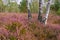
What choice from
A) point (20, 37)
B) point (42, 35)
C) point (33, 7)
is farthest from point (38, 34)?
point (33, 7)

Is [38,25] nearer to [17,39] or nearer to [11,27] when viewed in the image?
[11,27]

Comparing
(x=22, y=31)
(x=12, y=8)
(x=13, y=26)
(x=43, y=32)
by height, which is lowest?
(x=12, y=8)

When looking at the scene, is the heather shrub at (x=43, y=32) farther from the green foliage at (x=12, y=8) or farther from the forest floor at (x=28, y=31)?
the green foliage at (x=12, y=8)

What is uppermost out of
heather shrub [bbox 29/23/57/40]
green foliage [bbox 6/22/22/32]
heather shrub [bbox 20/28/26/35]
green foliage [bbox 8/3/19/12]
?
green foliage [bbox 6/22/22/32]

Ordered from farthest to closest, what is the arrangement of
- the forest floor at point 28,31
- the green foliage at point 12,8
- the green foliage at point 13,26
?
the green foliage at point 12,8, the green foliage at point 13,26, the forest floor at point 28,31

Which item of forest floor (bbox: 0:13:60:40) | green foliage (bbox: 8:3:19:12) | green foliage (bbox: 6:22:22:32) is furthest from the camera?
green foliage (bbox: 8:3:19:12)

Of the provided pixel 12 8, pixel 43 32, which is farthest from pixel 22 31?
pixel 12 8

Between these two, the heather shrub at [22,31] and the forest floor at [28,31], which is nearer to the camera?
the forest floor at [28,31]

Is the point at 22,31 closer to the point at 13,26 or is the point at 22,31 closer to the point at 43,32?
the point at 13,26

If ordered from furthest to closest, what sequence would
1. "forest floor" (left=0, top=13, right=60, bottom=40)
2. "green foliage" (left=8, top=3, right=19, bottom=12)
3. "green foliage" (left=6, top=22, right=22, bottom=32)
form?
"green foliage" (left=8, top=3, right=19, bottom=12) → "green foliage" (left=6, top=22, right=22, bottom=32) → "forest floor" (left=0, top=13, right=60, bottom=40)

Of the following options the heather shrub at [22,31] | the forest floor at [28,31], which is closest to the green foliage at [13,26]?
the forest floor at [28,31]

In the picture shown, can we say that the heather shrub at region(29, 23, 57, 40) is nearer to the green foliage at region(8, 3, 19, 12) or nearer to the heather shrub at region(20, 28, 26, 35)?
the heather shrub at region(20, 28, 26, 35)

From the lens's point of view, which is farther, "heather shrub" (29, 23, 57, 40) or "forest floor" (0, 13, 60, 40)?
"heather shrub" (29, 23, 57, 40)

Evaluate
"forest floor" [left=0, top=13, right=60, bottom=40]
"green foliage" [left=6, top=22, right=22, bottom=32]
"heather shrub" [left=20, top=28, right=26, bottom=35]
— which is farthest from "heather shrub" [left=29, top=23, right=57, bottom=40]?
"green foliage" [left=6, top=22, right=22, bottom=32]
